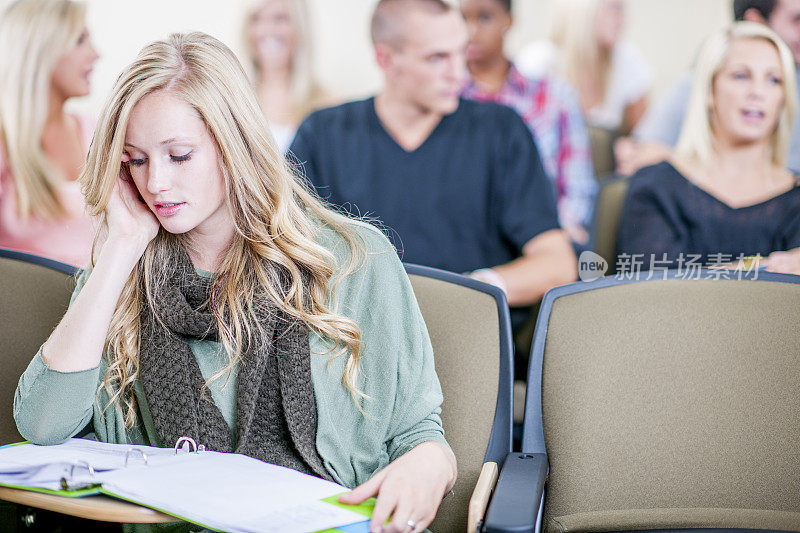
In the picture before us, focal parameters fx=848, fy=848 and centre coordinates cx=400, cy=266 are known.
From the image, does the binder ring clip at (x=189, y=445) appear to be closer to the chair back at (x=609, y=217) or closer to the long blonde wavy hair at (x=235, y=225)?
the long blonde wavy hair at (x=235, y=225)

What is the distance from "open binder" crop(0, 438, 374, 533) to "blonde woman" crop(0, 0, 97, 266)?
1.66m

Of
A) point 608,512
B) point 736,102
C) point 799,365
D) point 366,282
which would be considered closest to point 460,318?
point 366,282

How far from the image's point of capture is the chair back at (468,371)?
147 cm

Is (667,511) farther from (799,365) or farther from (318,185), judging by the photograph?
(318,185)

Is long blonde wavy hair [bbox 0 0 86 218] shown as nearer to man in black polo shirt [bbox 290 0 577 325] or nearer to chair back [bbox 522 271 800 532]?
man in black polo shirt [bbox 290 0 577 325]

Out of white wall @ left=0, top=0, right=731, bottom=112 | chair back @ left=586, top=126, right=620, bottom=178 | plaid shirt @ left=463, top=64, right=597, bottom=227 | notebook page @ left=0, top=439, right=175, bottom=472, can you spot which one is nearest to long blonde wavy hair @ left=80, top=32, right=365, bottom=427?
notebook page @ left=0, top=439, right=175, bottom=472

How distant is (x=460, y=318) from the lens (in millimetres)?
1564

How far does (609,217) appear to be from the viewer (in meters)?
2.58

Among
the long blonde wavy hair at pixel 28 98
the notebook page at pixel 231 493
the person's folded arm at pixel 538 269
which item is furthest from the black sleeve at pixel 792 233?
the long blonde wavy hair at pixel 28 98

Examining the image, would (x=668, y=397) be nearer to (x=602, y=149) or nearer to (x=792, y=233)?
(x=792, y=233)

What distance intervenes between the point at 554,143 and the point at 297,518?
99.9 inches

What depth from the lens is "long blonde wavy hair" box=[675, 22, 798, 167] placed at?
2.66 m

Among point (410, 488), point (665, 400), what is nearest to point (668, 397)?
point (665, 400)

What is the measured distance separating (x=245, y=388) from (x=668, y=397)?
0.73m
